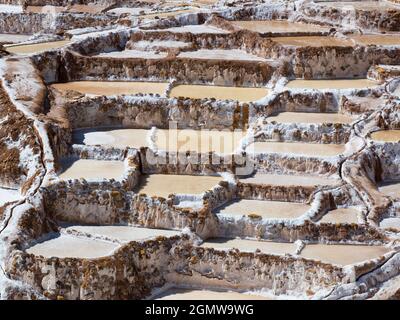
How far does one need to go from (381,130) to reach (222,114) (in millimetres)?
6026

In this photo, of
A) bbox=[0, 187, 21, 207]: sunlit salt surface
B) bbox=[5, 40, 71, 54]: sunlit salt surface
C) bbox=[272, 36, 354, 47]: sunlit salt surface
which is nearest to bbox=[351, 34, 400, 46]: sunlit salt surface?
bbox=[272, 36, 354, 47]: sunlit salt surface

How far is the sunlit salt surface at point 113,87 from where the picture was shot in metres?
39.9

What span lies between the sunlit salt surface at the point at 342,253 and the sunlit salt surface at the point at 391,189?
165 inches

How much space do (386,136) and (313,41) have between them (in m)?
9.66

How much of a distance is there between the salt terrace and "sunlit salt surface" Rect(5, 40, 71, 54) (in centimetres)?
12

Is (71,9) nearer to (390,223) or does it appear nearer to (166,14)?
(166,14)

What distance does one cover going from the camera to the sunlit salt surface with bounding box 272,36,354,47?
43.3m

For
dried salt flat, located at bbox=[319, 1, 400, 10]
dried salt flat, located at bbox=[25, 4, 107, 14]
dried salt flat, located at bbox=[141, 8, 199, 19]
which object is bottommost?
dried salt flat, located at bbox=[25, 4, 107, 14]

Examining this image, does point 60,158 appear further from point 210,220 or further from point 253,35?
point 253,35

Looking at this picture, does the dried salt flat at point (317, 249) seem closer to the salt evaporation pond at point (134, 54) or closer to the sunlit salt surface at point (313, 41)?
the salt evaporation pond at point (134, 54)

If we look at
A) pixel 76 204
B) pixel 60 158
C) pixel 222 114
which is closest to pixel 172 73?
pixel 222 114

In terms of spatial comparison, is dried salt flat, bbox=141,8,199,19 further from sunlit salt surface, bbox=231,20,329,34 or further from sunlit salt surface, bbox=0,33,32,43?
sunlit salt surface, bbox=0,33,32,43

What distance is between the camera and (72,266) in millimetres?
27812

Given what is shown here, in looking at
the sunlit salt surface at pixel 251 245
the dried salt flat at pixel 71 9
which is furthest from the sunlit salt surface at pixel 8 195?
the dried salt flat at pixel 71 9
